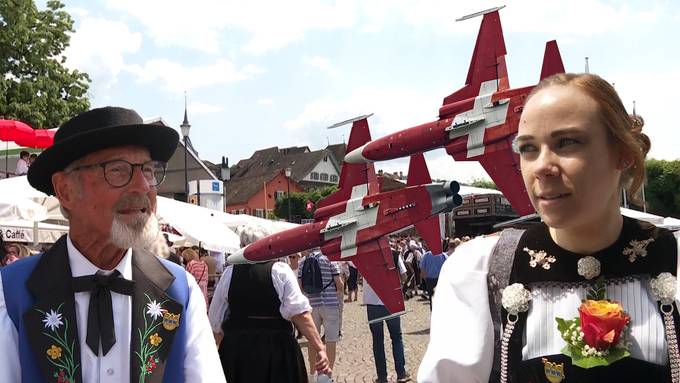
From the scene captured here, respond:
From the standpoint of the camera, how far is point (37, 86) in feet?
67.5

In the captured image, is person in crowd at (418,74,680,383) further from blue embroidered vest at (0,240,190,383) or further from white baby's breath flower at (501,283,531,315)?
blue embroidered vest at (0,240,190,383)

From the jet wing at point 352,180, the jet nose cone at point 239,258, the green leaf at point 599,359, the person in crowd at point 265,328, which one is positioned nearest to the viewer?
the green leaf at point 599,359

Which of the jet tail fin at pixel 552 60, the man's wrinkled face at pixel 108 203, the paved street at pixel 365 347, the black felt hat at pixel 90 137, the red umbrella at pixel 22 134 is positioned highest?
the red umbrella at pixel 22 134

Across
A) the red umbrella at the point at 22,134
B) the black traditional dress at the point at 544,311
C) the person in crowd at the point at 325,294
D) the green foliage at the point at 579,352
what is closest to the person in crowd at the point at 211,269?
the person in crowd at the point at 325,294

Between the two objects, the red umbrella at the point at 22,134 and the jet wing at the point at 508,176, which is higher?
the red umbrella at the point at 22,134

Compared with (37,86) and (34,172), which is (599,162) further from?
(37,86)

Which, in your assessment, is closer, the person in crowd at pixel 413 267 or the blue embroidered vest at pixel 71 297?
the blue embroidered vest at pixel 71 297

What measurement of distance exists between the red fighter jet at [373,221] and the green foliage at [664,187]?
143 ft

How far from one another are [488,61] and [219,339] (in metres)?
3.61

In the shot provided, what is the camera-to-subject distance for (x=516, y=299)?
180 centimetres

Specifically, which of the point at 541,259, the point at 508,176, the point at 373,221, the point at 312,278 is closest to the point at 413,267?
the point at 312,278

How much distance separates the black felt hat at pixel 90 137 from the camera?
2486 mm

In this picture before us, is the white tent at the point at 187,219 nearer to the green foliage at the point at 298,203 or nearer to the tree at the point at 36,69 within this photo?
the tree at the point at 36,69

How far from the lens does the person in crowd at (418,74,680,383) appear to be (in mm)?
1713
